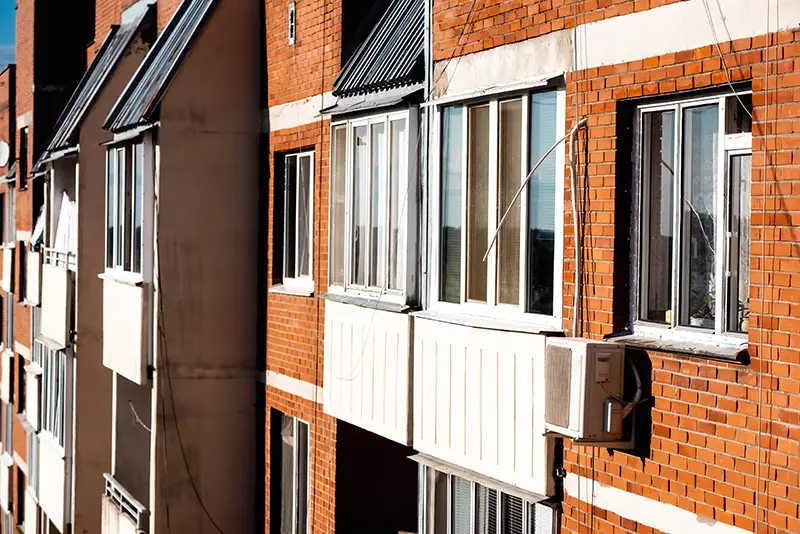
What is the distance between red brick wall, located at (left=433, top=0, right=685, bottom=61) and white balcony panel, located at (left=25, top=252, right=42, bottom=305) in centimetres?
1535

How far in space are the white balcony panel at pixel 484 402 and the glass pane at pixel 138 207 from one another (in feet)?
19.2

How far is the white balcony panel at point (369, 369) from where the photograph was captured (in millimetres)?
9445

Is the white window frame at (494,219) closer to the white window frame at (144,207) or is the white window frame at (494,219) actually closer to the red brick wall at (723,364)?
the red brick wall at (723,364)

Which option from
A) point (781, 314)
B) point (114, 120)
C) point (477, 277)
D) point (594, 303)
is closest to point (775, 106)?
point (781, 314)

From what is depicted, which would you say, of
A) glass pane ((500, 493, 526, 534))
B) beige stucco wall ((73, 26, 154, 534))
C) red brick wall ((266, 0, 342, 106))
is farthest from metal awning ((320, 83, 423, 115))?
beige stucco wall ((73, 26, 154, 534))

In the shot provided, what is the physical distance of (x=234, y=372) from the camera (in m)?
13.4

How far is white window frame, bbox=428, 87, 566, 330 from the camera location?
7.54m

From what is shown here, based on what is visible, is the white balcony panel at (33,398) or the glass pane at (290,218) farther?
the white balcony panel at (33,398)

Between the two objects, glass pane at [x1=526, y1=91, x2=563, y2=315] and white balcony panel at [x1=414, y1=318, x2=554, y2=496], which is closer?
white balcony panel at [x1=414, y1=318, x2=554, y2=496]

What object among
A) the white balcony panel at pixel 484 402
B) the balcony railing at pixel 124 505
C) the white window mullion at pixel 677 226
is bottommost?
the balcony railing at pixel 124 505

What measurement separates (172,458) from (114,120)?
4.83 metres

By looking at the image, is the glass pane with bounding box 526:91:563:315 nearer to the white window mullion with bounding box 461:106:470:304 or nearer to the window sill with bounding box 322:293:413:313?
the white window mullion with bounding box 461:106:470:304

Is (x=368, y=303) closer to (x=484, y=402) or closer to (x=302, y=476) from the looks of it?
(x=484, y=402)

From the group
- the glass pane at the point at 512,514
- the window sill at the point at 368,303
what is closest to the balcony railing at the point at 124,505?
the window sill at the point at 368,303
